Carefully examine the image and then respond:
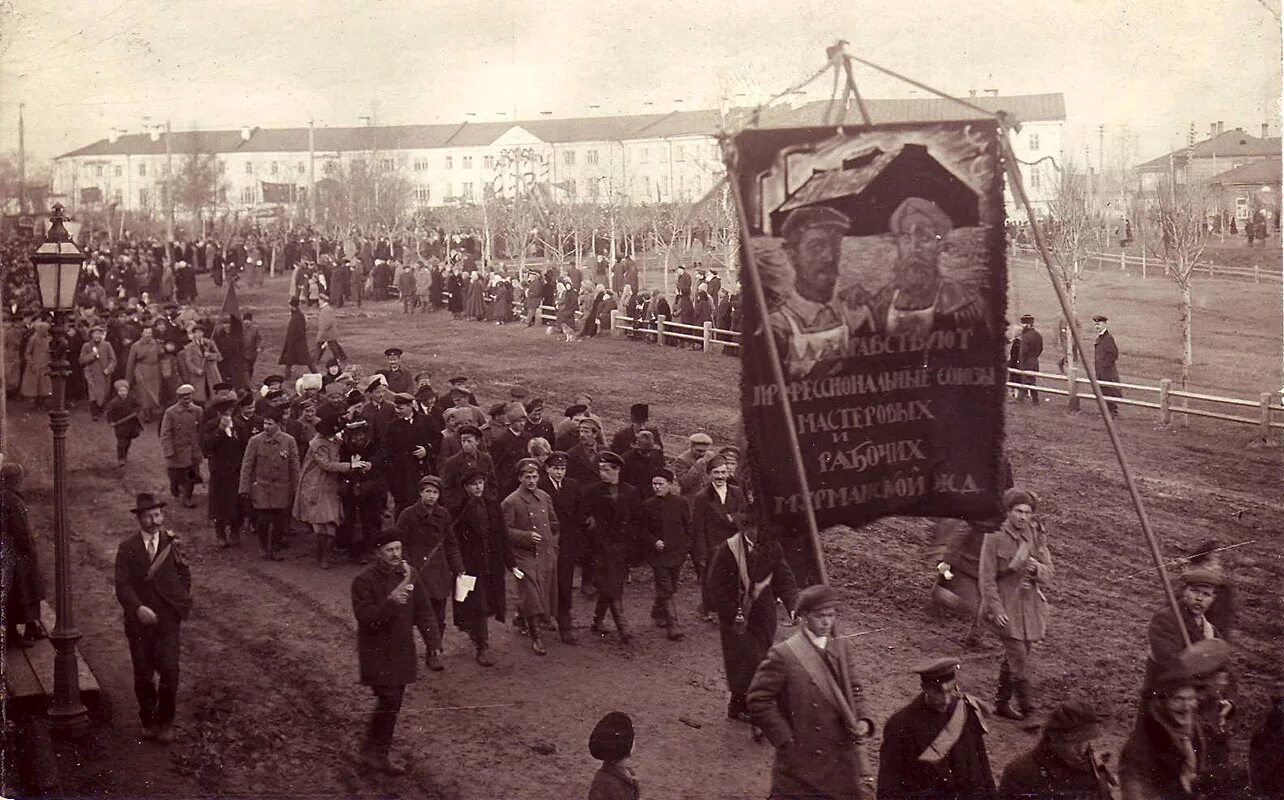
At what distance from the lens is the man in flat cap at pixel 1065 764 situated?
16.3 feet

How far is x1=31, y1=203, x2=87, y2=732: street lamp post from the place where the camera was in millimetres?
7141

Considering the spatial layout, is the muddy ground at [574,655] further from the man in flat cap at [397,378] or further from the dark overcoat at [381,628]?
the man in flat cap at [397,378]

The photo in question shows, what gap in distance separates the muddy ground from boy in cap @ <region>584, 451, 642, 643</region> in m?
0.33

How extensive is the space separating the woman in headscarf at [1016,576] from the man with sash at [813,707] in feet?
7.56

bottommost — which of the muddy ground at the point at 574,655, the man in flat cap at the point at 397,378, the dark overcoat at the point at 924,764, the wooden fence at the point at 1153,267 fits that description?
the muddy ground at the point at 574,655

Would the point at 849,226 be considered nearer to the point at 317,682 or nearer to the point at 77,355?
the point at 317,682

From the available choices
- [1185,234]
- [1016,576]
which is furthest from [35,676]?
[1185,234]

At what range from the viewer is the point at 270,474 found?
33.5ft

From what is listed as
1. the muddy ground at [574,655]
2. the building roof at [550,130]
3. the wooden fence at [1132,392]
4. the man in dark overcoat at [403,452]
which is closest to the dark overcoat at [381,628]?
the muddy ground at [574,655]

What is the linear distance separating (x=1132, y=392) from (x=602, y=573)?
31.9 feet

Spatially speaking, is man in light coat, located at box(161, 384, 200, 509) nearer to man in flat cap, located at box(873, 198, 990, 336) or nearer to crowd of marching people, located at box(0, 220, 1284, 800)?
crowd of marching people, located at box(0, 220, 1284, 800)

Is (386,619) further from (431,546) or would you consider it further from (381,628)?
(431,546)

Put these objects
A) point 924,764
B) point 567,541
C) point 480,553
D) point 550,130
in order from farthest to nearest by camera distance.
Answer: point 550,130, point 567,541, point 480,553, point 924,764

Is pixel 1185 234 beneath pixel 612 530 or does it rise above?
above
